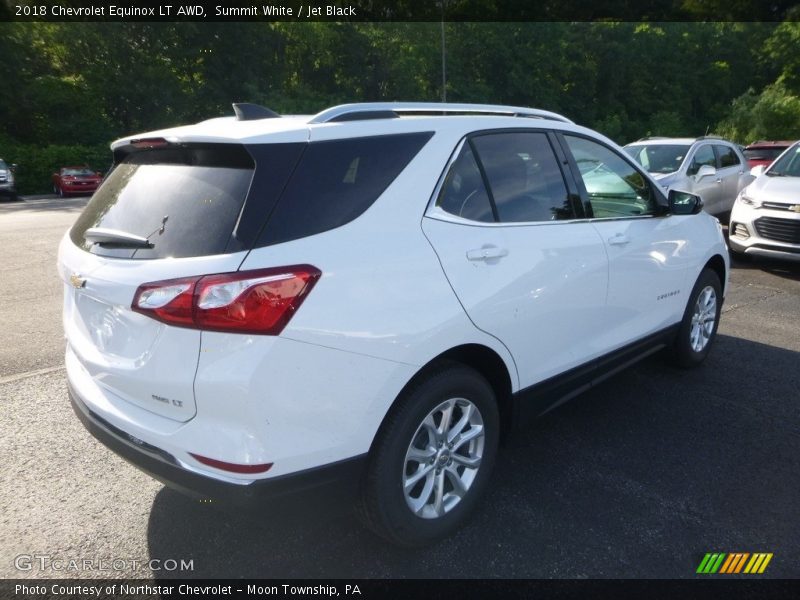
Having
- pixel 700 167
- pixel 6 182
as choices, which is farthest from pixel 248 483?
pixel 6 182

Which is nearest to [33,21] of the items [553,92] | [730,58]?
[553,92]

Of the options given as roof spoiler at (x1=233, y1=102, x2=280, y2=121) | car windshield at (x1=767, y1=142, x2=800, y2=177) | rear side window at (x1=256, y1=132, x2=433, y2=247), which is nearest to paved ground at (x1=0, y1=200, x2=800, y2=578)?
rear side window at (x1=256, y1=132, x2=433, y2=247)

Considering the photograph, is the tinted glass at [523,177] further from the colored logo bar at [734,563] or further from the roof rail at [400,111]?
the colored logo bar at [734,563]

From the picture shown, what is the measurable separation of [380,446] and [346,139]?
1.18m

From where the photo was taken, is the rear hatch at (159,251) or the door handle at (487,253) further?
the door handle at (487,253)

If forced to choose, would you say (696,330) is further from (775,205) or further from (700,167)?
(700,167)

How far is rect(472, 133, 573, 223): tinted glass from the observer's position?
2920 millimetres

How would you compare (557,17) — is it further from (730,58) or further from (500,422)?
(500,422)

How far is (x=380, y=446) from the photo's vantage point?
2.34 m

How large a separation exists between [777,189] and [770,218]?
0.45m

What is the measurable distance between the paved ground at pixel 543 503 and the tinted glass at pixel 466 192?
1339 mm

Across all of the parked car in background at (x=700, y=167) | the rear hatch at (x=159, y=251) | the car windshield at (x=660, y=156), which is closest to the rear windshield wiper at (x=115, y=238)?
the rear hatch at (x=159, y=251)

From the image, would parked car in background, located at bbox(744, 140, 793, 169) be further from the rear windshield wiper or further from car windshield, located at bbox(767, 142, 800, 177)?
the rear windshield wiper

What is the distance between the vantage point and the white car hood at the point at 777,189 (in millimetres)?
7584
